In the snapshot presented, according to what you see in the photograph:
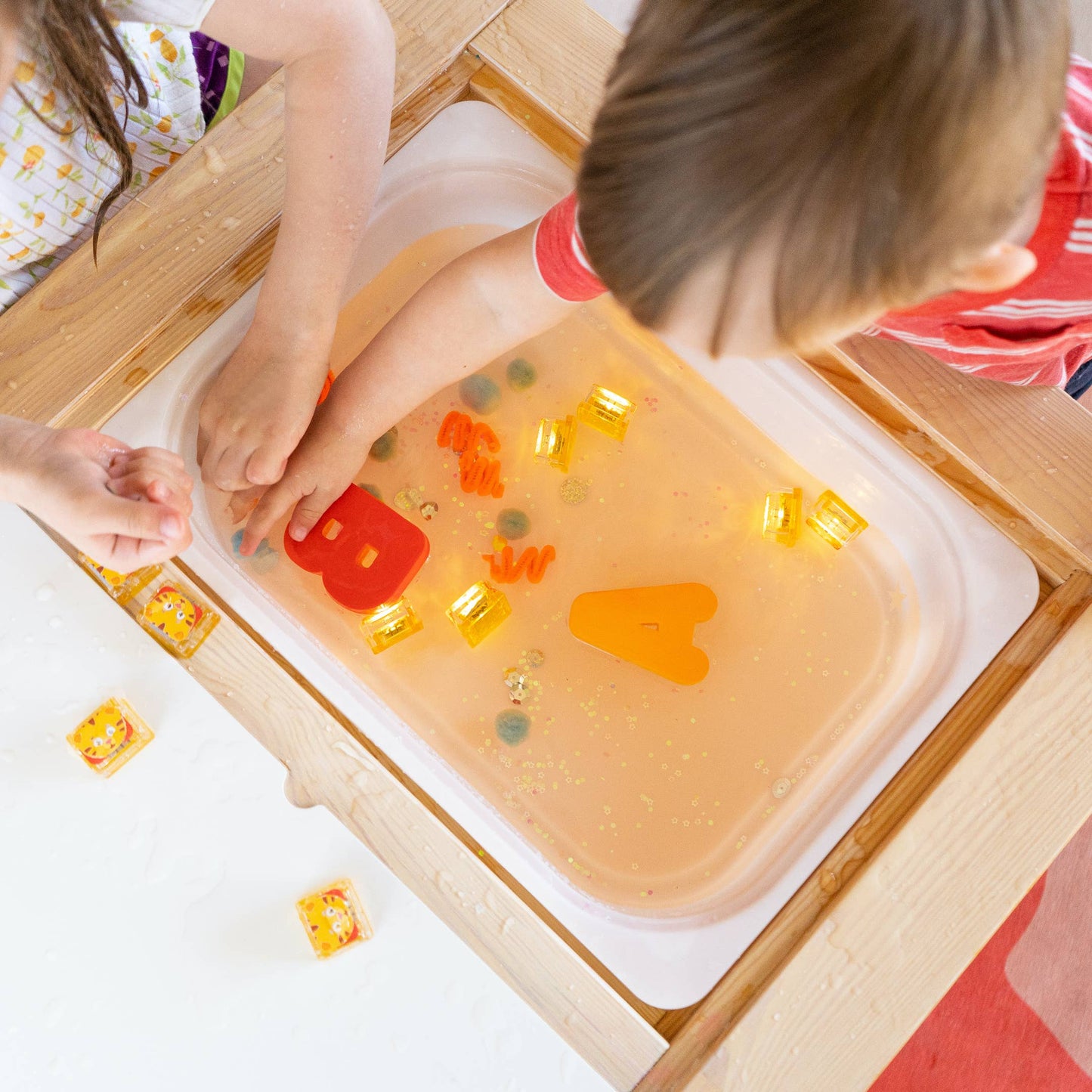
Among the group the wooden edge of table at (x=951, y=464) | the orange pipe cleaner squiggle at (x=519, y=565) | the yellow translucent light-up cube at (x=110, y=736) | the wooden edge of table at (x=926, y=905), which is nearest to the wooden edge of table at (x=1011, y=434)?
the wooden edge of table at (x=951, y=464)

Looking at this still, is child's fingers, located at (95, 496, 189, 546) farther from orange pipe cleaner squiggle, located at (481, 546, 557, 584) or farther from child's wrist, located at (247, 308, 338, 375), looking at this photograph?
orange pipe cleaner squiggle, located at (481, 546, 557, 584)

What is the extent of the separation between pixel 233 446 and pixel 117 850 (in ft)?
1.17

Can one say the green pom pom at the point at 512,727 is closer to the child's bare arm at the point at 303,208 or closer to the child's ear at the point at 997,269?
the child's bare arm at the point at 303,208

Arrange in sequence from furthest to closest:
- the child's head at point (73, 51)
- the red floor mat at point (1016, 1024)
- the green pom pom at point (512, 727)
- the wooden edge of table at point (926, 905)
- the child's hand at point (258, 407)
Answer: the red floor mat at point (1016, 1024), the green pom pom at point (512, 727), the child's hand at point (258, 407), the wooden edge of table at point (926, 905), the child's head at point (73, 51)

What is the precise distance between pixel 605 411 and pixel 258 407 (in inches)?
13.6

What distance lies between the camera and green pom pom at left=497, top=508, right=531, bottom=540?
3.00 ft

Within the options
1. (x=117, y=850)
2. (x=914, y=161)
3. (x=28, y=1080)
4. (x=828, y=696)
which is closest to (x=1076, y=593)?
(x=828, y=696)

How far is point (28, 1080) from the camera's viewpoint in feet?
2.43

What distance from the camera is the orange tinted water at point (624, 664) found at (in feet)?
2.83

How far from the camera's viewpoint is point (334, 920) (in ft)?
2.36

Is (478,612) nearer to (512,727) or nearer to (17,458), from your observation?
(512,727)

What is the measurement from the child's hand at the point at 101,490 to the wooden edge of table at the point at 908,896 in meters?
0.55

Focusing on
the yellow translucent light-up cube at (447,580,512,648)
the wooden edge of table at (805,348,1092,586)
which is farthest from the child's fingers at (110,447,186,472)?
the wooden edge of table at (805,348,1092,586)

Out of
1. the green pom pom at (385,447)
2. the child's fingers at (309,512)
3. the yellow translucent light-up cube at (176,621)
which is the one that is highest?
the yellow translucent light-up cube at (176,621)
